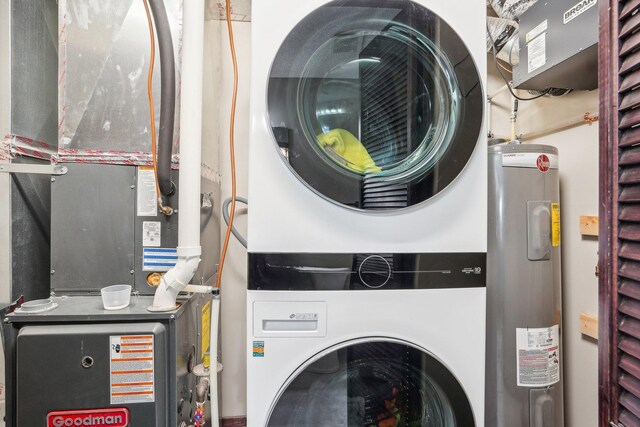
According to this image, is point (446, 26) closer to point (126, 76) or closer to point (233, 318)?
point (126, 76)

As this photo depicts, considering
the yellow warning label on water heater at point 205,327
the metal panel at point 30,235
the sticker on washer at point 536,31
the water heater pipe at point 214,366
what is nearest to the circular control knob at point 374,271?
the water heater pipe at point 214,366

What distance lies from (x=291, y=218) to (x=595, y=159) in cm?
123

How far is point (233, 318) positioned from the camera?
63.4 inches

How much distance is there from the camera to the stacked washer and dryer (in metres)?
0.89

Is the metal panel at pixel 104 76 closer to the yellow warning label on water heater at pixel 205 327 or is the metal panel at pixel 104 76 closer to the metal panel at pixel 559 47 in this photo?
the yellow warning label on water heater at pixel 205 327

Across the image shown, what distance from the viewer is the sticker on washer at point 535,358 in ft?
3.67

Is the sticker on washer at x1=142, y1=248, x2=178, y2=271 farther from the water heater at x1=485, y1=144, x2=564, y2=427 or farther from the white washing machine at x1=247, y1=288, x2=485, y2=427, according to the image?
the water heater at x1=485, y1=144, x2=564, y2=427

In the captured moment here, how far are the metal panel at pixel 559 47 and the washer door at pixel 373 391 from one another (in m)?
1.09

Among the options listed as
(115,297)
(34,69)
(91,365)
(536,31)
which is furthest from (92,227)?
(536,31)

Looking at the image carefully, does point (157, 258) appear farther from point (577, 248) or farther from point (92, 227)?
point (577, 248)

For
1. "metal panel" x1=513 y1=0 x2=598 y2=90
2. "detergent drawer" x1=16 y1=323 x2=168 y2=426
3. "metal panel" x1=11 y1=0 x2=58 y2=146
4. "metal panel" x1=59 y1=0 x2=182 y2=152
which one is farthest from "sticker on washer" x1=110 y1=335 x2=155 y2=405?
"metal panel" x1=513 y1=0 x2=598 y2=90

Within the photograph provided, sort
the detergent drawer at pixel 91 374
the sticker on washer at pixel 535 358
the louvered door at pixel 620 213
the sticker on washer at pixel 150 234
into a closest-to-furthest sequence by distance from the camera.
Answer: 1. the louvered door at pixel 620 213
2. the detergent drawer at pixel 91 374
3. the sticker on washer at pixel 150 234
4. the sticker on washer at pixel 535 358

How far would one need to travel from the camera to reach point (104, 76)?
1.03 m

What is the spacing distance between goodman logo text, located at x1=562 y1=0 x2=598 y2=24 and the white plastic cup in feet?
5.40
